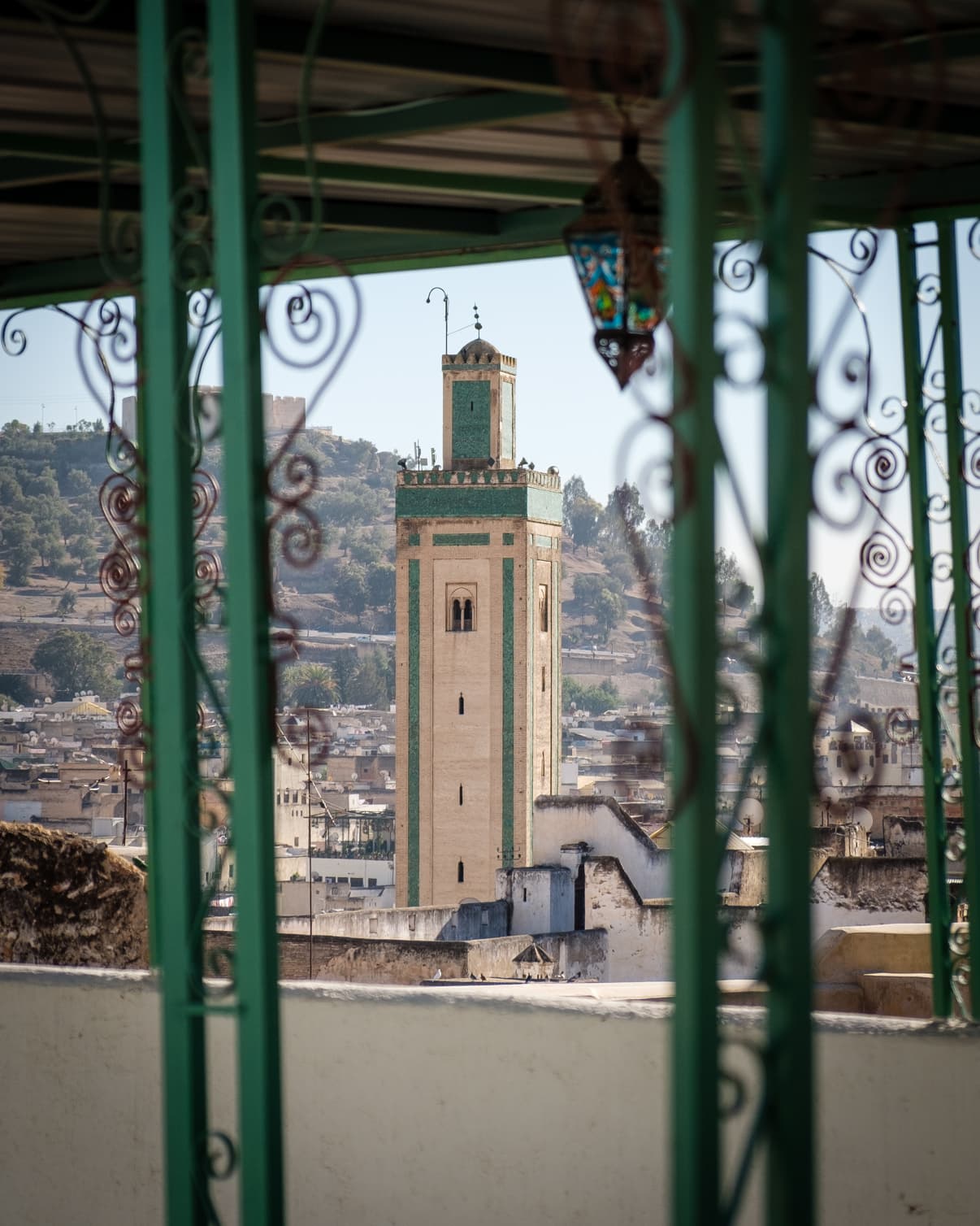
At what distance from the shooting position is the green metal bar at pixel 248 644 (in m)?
1.80

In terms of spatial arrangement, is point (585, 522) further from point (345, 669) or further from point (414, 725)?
point (414, 725)

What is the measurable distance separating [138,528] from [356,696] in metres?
49.0

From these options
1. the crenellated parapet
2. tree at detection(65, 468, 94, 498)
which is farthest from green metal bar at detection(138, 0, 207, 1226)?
the crenellated parapet

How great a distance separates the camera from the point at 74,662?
3903 cm

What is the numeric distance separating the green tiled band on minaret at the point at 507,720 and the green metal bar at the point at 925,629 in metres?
34.5

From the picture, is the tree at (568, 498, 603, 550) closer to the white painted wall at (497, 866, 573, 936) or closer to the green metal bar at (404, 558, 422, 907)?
the green metal bar at (404, 558, 422, 907)

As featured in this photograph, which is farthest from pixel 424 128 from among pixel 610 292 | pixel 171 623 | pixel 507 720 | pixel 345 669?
pixel 345 669

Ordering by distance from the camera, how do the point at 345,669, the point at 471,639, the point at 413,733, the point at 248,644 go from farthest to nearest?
the point at 345,669 < the point at 413,733 < the point at 471,639 < the point at 248,644

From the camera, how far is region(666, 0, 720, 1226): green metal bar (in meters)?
1.44

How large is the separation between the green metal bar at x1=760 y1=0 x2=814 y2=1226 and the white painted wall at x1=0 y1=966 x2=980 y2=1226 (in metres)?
1.83

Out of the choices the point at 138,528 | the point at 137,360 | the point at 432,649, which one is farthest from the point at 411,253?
the point at 432,649

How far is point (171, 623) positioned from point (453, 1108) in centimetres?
200

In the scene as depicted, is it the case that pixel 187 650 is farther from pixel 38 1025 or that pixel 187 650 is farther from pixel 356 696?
pixel 356 696

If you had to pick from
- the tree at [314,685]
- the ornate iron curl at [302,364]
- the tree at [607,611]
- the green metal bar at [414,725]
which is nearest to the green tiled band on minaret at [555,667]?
the green metal bar at [414,725]
